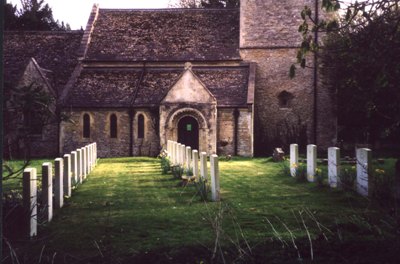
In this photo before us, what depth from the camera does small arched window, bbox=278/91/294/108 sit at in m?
31.2

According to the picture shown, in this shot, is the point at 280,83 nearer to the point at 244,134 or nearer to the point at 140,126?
the point at 244,134

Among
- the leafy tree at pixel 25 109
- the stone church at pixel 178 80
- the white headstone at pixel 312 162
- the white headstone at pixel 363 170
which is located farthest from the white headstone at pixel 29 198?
the stone church at pixel 178 80

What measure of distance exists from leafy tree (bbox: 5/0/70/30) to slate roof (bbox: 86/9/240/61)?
1440cm

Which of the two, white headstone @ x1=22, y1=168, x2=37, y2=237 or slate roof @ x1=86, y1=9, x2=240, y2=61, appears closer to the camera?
white headstone @ x1=22, y1=168, x2=37, y2=237

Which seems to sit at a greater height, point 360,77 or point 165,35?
point 165,35

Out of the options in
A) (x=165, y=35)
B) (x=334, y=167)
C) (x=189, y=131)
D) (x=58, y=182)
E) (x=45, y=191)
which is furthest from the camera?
(x=165, y=35)

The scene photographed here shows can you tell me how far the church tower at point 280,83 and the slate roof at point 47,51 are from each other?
1174 cm

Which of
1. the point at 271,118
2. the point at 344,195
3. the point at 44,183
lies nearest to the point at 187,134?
the point at 271,118

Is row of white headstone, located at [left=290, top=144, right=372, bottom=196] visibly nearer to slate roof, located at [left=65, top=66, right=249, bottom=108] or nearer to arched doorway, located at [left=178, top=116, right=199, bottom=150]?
arched doorway, located at [left=178, top=116, right=199, bottom=150]

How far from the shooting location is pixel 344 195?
11148 mm

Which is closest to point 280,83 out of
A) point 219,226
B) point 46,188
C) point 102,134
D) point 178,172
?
point 102,134

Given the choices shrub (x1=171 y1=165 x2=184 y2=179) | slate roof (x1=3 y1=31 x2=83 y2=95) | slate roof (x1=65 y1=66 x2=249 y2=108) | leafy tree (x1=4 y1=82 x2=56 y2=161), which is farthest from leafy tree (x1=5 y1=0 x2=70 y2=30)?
leafy tree (x1=4 y1=82 x2=56 y2=161)

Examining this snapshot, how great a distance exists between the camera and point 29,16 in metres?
45.5

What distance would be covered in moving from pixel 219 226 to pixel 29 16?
45007mm
